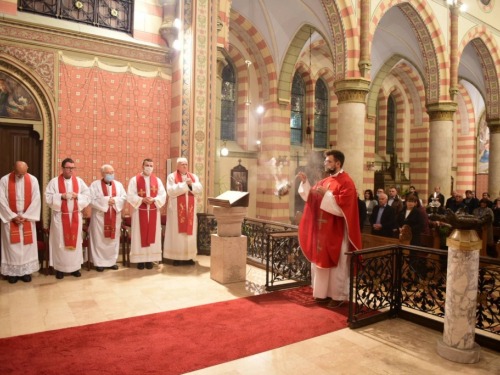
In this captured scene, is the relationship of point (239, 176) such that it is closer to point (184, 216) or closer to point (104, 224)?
point (184, 216)

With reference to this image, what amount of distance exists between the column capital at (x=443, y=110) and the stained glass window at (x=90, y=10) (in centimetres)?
994

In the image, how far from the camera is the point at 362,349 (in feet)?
12.1

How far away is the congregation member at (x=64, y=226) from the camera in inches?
238

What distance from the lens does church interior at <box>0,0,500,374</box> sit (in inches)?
171

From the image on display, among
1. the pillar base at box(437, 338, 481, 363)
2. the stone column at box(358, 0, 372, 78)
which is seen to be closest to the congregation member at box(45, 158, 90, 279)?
the pillar base at box(437, 338, 481, 363)

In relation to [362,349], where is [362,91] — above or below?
above

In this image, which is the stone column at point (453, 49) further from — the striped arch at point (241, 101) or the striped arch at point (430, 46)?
the striped arch at point (241, 101)

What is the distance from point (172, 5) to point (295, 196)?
29.1 ft

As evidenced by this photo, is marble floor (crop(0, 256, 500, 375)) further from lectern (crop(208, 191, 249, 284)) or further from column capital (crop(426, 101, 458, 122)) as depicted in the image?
column capital (crop(426, 101, 458, 122))

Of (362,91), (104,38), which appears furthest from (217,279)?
(362,91)

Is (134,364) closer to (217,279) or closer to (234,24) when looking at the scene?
(217,279)

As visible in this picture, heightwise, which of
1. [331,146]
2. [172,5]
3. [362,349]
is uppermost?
[172,5]

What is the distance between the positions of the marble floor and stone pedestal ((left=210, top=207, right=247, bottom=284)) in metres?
0.15

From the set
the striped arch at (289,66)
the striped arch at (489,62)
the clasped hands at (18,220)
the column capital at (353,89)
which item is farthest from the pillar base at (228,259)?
the striped arch at (489,62)
